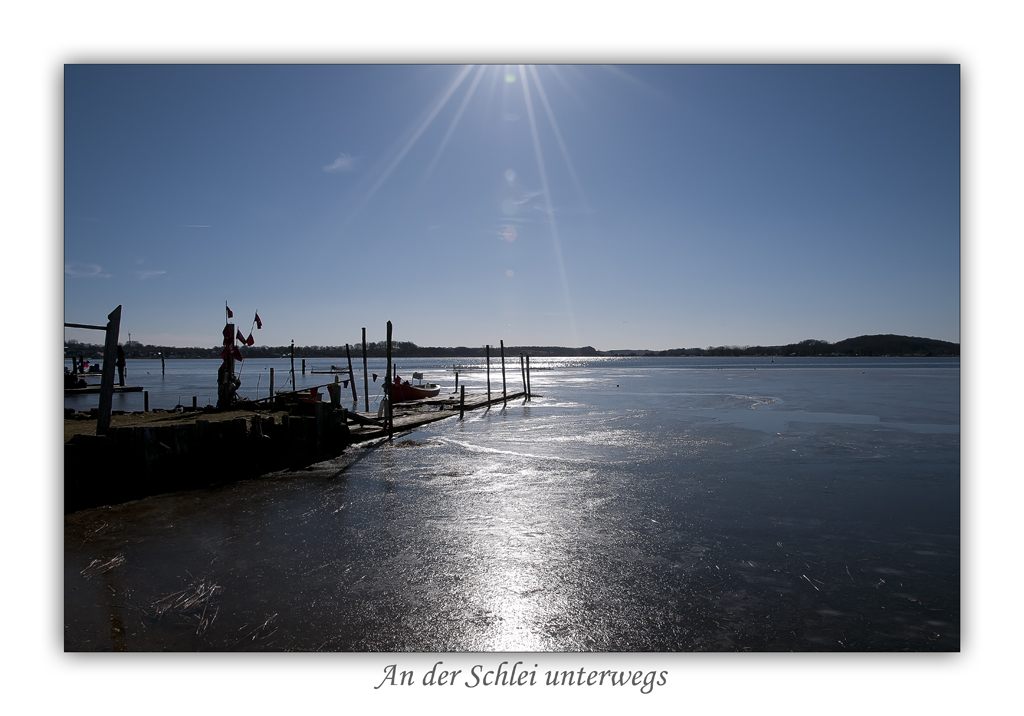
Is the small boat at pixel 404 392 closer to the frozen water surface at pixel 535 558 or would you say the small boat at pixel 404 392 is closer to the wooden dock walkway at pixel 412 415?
the wooden dock walkway at pixel 412 415

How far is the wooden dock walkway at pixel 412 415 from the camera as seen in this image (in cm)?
1827

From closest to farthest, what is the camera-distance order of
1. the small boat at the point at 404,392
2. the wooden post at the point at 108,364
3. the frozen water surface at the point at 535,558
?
the frozen water surface at the point at 535,558, the wooden post at the point at 108,364, the small boat at the point at 404,392

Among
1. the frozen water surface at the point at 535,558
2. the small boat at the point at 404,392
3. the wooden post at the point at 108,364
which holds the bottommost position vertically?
the frozen water surface at the point at 535,558

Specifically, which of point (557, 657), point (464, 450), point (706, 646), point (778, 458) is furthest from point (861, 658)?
point (464, 450)

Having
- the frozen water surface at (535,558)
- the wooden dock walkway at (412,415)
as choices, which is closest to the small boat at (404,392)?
the wooden dock walkway at (412,415)

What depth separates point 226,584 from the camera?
20.2ft

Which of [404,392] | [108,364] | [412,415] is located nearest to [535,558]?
[108,364]

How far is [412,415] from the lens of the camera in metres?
24.6

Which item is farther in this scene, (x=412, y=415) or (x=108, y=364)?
(x=412, y=415)

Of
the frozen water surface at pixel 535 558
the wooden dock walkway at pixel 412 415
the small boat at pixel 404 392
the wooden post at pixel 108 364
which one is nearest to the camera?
the frozen water surface at pixel 535 558

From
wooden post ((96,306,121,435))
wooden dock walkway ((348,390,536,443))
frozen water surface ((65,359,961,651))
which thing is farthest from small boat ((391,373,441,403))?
wooden post ((96,306,121,435))

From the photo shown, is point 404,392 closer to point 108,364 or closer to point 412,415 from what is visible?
point 412,415
